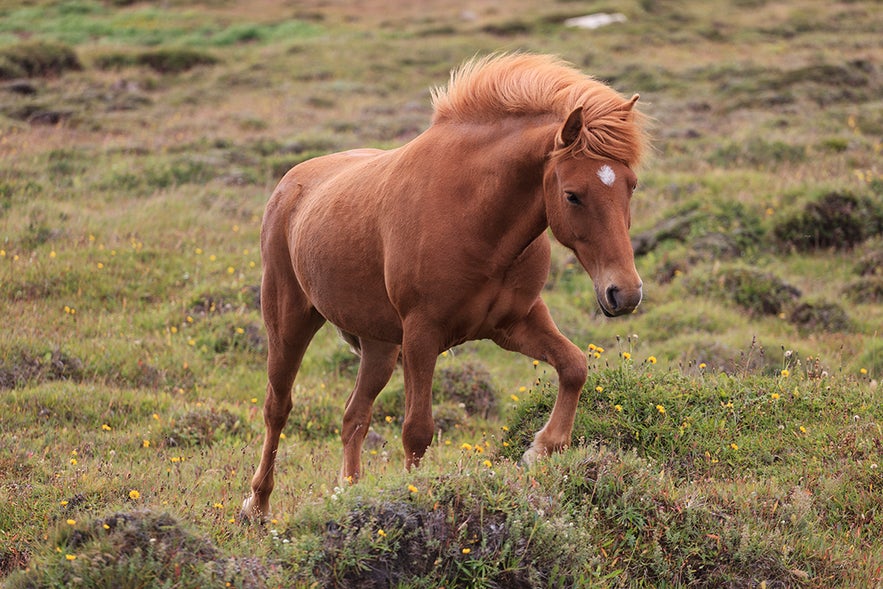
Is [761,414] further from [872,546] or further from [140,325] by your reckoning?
[140,325]

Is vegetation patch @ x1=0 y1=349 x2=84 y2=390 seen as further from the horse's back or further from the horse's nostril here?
the horse's nostril

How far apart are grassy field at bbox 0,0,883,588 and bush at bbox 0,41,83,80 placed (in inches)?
15.7

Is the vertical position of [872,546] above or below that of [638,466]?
below

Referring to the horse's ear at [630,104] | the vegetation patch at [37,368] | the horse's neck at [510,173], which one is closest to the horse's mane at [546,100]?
the horse's ear at [630,104]

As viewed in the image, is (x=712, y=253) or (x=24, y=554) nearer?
(x=24, y=554)

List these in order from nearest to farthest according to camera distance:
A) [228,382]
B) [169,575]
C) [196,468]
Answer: [169,575], [196,468], [228,382]

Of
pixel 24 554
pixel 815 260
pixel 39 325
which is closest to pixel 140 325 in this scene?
pixel 39 325

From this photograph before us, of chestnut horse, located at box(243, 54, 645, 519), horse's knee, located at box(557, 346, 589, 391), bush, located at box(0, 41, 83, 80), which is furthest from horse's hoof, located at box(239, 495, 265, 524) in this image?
bush, located at box(0, 41, 83, 80)

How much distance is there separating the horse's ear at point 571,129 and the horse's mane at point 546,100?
0.04 metres

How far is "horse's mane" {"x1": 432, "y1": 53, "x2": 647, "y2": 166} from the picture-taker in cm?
479

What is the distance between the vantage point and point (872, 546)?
5199mm

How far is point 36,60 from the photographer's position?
26.7 meters

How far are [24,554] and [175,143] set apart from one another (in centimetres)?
1442

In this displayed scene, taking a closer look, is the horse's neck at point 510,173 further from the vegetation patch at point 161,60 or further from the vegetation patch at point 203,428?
the vegetation patch at point 161,60
